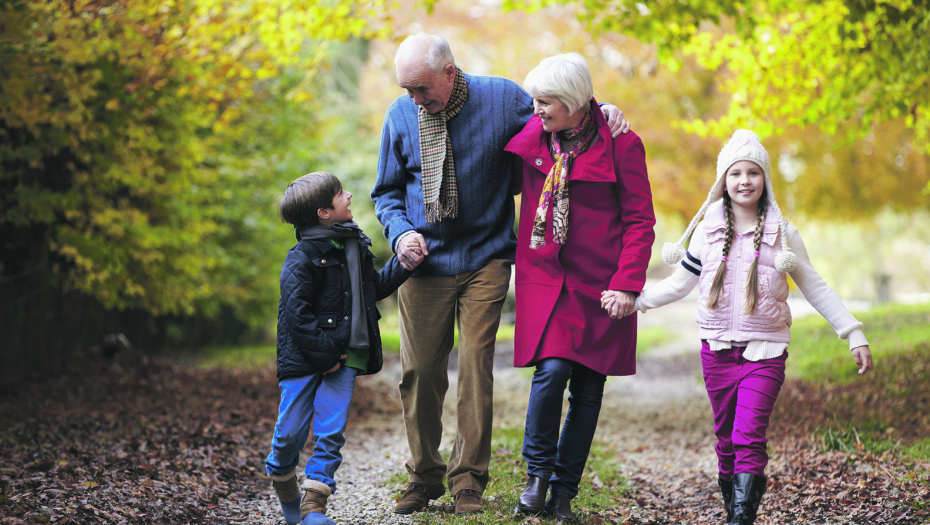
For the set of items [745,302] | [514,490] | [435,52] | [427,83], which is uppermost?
[435,52]

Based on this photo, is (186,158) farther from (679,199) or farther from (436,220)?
(679,199)

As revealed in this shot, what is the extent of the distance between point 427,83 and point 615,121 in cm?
84

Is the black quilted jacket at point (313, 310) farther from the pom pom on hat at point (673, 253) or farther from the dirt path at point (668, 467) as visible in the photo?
the pom pom on hat at point (673, 253)

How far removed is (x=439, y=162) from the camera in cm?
347

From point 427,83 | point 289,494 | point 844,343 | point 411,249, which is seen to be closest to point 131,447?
point 289,494

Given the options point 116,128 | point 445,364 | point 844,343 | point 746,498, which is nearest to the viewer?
point 746,498

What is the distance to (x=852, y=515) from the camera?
3.58 meters

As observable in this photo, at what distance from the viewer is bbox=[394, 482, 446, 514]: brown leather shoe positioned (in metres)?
3.61

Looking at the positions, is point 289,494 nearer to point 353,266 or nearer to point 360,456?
point 353,266

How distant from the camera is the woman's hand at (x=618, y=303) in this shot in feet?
10.6

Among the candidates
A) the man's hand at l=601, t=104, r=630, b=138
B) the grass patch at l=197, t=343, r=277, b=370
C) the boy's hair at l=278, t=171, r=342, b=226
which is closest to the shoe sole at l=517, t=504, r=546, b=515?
the boy's hair at l=278, t=171, r=342, b=226

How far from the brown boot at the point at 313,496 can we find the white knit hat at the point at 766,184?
1.78 m

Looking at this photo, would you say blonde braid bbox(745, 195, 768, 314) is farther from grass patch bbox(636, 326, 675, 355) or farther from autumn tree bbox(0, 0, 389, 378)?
grass patch bbox(636, 326, 675, 355)

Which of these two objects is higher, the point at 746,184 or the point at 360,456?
the point at 746,184
